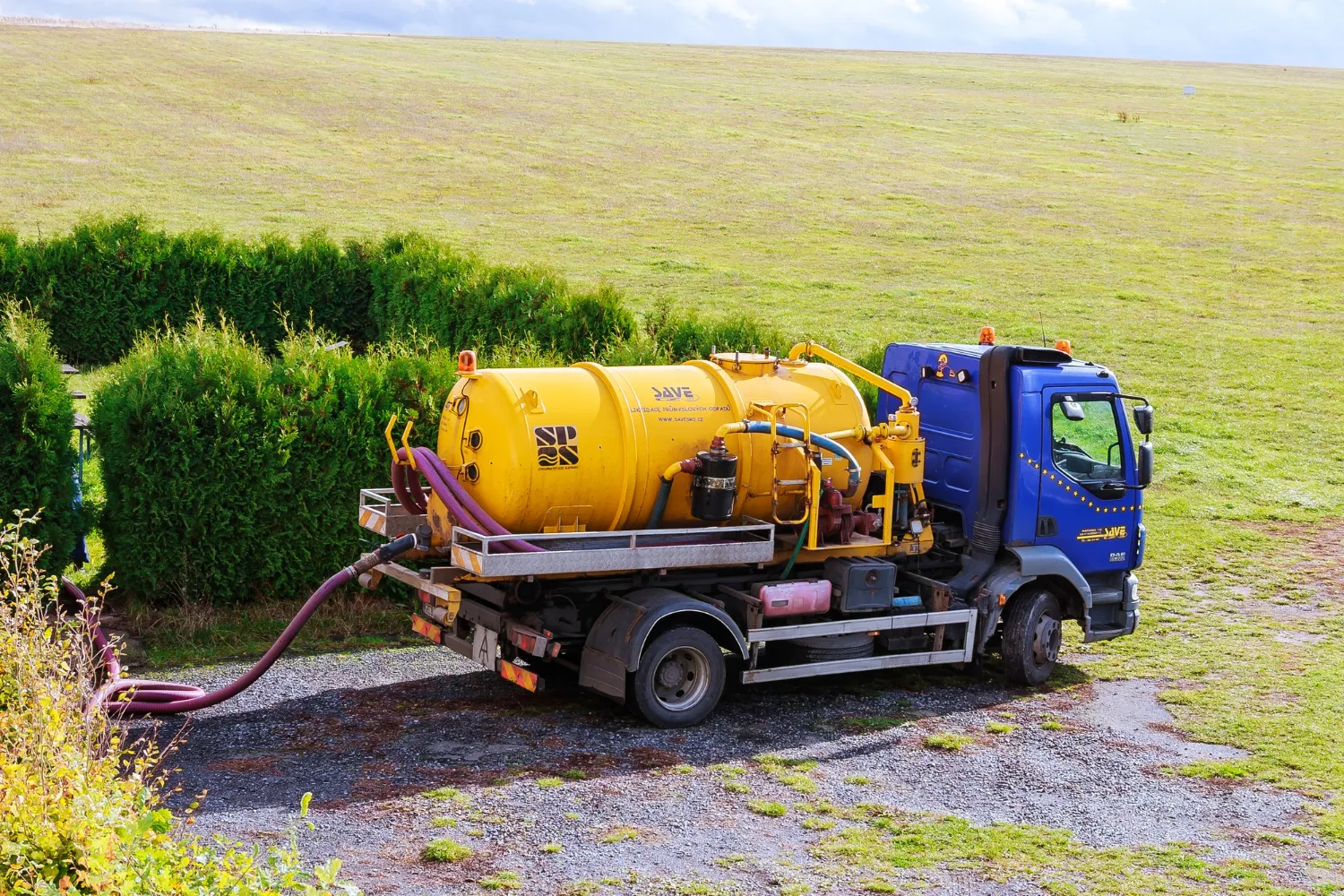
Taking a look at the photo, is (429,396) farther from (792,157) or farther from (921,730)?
(792,157)

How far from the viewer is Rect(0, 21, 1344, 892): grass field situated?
731 inches

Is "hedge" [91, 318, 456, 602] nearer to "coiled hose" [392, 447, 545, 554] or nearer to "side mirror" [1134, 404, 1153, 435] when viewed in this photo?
"coiled hose" [392, 447, 545, 554]

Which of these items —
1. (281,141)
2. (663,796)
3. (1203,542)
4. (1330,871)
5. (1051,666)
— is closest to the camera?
(1330,871)

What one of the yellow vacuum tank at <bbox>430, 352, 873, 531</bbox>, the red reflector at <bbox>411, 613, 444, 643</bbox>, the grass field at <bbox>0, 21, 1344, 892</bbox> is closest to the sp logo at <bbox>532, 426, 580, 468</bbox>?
the yellow vacuum tank at <bbox>430, 352, 873, 531</bbox>

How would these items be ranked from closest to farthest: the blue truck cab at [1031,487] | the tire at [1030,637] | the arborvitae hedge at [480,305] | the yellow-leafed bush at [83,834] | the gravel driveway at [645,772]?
the yellow-leafed bush at [83,834], the gravel driveway at [645,772], the blue truck cab at [1031,487], the tire at [1030,637], the arborvitae hedge at [480,305]

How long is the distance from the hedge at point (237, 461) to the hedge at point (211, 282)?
10608 mm

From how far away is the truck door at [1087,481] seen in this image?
13352mm

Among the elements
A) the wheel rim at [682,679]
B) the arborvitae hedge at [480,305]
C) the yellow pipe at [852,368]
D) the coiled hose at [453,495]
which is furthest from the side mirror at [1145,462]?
the arborvitae hedge at [480,305]

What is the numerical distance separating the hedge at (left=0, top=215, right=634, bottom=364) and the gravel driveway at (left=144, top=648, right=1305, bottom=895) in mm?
13976

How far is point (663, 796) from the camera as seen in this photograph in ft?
34.3

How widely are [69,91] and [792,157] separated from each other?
1111 inches

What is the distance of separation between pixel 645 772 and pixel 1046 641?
473 cm

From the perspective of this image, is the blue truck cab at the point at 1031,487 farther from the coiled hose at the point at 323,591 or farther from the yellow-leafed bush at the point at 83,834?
the yellow-leafed bush at the point at 83,834

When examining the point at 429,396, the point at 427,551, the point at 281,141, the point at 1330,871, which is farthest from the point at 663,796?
the point at 281,141
